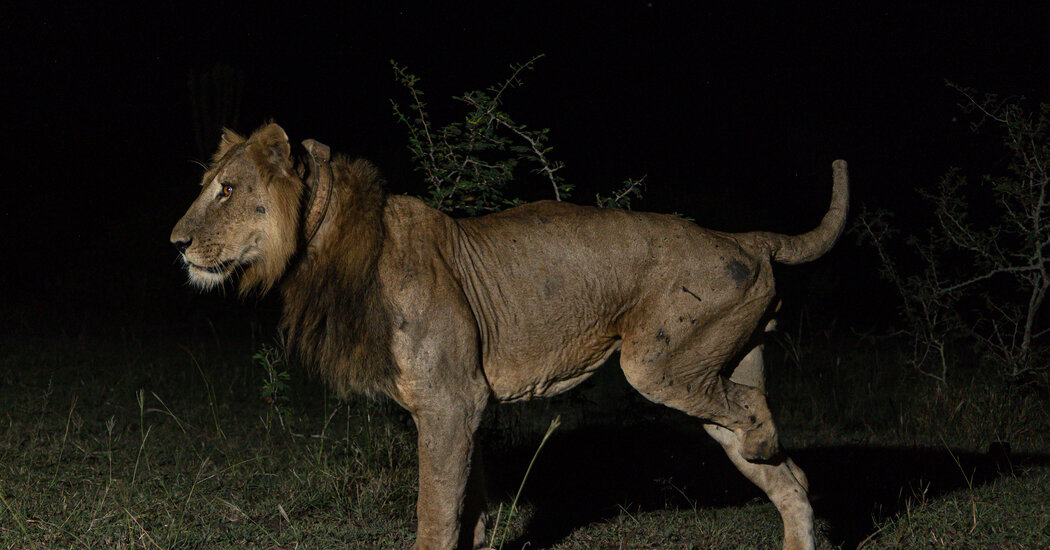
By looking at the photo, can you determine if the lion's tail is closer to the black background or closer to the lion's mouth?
the lion's mouth

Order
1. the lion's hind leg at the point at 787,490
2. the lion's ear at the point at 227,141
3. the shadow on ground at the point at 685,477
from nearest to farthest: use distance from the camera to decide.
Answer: the lion's ear at the point at 227,141 < the lion's hind leg at the point at 787,490 < the shadow on ground at the point at 685,477

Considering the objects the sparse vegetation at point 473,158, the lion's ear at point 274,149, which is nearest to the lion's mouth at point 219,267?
the lion's ear at point 274,149

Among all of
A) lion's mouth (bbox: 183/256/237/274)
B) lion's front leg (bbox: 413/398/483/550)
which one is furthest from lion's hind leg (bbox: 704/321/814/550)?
lion's mouth (bbox: 183/256/237/274)

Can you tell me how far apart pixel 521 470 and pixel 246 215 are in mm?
2629

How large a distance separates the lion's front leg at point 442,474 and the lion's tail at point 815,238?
1.46 m

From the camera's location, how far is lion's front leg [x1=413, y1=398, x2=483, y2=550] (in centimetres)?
360

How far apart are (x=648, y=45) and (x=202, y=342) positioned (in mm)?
10190

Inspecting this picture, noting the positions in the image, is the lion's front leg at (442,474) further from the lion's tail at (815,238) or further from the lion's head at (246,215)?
the lion's tail at (815,238)

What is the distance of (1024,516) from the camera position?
483 cm

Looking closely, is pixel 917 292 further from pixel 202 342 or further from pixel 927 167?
pixel 927 167

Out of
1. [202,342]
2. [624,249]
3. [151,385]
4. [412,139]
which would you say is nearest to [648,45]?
[202,342]

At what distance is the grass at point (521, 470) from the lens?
4613 mm

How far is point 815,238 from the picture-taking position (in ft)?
13.8

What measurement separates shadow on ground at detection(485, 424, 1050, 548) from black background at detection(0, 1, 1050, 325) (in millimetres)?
6212
